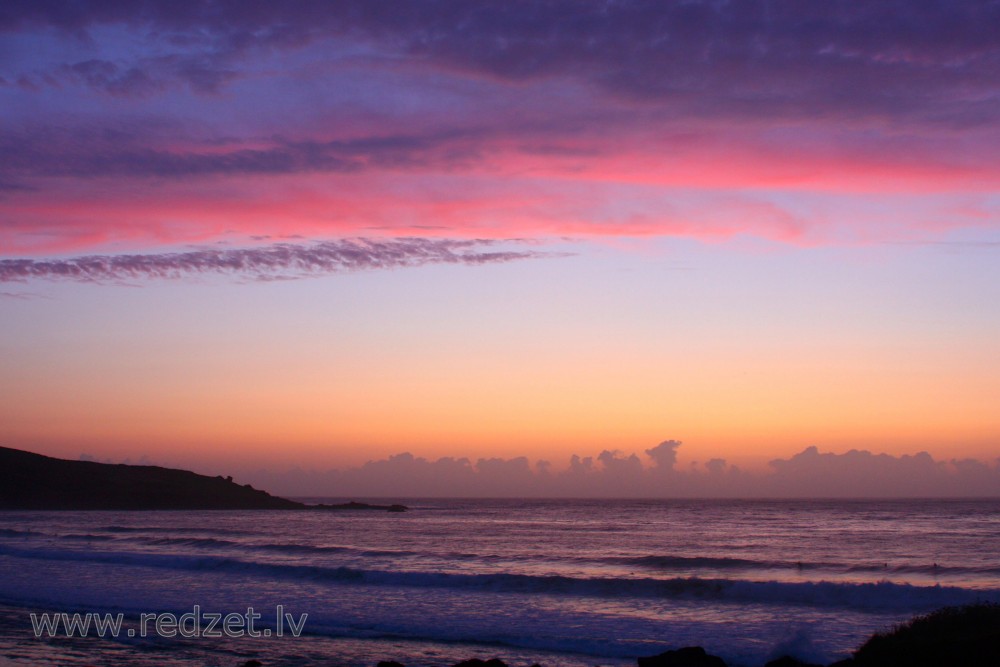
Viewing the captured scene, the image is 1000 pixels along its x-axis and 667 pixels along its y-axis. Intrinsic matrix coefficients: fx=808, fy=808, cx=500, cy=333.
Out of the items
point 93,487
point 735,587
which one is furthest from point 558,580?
point 93,487

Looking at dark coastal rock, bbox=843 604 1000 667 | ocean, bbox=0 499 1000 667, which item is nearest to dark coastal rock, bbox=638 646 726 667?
ocean, bbox=0 499 1000 667

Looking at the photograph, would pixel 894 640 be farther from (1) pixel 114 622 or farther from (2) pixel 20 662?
(1) pixel 114 622

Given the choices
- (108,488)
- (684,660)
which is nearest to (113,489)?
(108,488)

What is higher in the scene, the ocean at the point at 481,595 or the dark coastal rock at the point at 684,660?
the dark coastal rock at the point at 684,660

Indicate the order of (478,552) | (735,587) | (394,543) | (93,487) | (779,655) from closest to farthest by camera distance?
(779,655)
(735,587)
(478,552)
(394,543)
(93,487)

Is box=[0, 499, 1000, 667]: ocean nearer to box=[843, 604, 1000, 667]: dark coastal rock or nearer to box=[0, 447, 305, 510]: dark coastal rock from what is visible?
box=[843, 604, 1000, 667]: dark coastal rock

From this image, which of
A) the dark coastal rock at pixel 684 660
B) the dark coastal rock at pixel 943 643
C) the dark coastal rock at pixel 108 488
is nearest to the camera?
the dark coastal rock at pixel 943 643

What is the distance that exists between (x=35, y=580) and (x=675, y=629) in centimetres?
2210

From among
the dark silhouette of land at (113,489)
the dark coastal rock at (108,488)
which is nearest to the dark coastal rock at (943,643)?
the dark silhouette of land at (113,489)

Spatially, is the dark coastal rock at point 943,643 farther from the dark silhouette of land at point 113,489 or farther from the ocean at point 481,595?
the dark silhouette of land at point 113,489

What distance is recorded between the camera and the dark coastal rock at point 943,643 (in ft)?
39.8

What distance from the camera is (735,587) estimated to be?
26.0 metres

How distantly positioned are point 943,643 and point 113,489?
11827cm

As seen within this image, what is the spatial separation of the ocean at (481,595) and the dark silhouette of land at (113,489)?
6714 cm
